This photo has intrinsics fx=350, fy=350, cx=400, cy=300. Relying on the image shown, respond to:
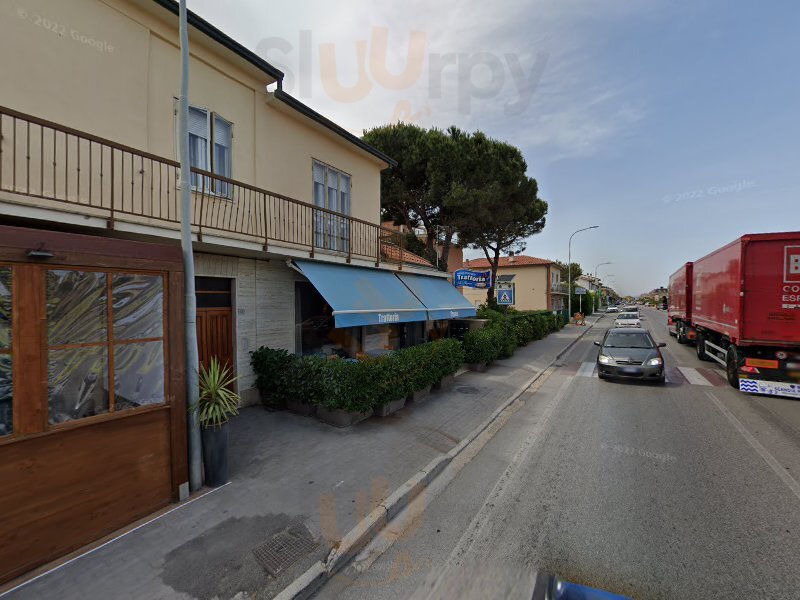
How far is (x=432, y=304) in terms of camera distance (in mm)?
11453

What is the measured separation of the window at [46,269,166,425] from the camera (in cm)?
350

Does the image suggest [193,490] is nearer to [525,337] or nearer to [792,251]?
[792,251]

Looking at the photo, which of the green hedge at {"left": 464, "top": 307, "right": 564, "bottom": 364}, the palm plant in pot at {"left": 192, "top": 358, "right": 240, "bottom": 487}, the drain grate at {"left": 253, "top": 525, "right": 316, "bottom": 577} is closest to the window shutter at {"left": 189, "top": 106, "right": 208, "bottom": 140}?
the palm plant in pot at {"left": 192, "top": 358, "right": 240, "bottom": 487}

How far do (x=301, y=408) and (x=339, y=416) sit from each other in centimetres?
109

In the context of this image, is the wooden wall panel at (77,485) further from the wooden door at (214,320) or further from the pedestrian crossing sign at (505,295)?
the pedestrian crossing sign at (505,295)

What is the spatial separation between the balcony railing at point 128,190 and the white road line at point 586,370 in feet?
28.1

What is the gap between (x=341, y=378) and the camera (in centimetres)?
656

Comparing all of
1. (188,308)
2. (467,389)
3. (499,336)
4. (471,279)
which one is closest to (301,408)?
(188,308)

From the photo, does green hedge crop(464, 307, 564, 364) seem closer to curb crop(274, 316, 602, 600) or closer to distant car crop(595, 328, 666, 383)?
distant car crop(595, 328, 666, 383)

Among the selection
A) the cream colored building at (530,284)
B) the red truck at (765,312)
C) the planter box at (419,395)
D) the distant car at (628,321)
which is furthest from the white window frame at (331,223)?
the distant car at (628,321)

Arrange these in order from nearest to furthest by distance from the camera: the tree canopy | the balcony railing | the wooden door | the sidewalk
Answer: the sidewalk
the balcony railing
the wooden door
the tree canopy

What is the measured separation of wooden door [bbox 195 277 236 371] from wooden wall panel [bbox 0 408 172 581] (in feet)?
10.2

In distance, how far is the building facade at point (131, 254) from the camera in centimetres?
330

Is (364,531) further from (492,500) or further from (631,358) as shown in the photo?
(631,358)
